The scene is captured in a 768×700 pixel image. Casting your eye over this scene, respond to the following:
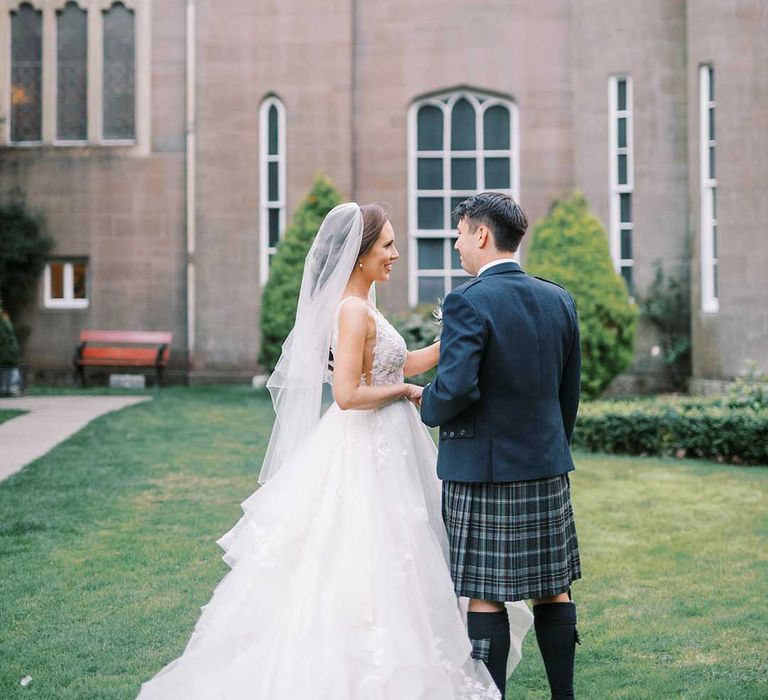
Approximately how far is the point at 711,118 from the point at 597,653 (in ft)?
39.1

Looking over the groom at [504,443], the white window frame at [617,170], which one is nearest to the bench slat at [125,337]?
the white window frame at [617,170]

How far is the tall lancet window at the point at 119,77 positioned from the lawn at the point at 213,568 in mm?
8825

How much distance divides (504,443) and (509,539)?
1.19 ft

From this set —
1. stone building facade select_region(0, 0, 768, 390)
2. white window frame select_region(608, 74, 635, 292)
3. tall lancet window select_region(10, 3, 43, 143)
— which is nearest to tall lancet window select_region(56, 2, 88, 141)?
stone building facade select_region(0, 0, 768, 390)

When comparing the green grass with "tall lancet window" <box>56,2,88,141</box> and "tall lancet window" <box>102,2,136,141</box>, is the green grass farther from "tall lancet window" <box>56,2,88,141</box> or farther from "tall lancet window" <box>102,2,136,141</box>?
"tall lancet window" <box>56,2,88,141</box>

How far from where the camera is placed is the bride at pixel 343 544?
3936mm

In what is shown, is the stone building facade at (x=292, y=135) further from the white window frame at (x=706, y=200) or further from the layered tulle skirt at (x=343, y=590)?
the layered tulle skirt at (x=343, y=590)

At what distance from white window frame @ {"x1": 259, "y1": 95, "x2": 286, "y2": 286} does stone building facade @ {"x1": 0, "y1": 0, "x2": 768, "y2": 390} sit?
37 millimetres

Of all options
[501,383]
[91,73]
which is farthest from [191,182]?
[501,383]

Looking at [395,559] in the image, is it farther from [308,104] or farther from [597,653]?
[308,104]

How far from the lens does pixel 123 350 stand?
17.5 meters

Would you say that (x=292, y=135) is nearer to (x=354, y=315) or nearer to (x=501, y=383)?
(x=354, y=315)

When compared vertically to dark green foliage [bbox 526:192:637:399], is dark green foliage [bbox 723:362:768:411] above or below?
below

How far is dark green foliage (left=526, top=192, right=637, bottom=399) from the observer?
1342cm
